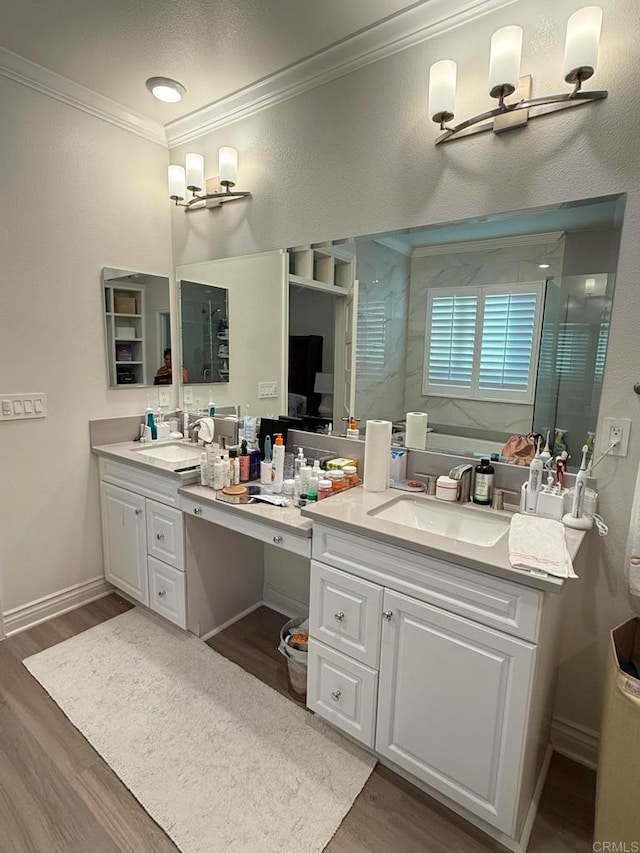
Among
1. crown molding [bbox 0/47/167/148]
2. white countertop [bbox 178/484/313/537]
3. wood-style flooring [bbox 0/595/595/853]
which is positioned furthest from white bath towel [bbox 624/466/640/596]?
crown molding [bbox 0/47/167/148]

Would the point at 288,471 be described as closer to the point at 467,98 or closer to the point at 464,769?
the point at 464,769

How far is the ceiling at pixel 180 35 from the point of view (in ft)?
5.53

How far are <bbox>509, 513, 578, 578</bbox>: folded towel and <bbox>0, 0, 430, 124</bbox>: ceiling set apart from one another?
1.83 metres

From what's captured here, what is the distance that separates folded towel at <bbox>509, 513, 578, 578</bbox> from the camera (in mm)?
1174

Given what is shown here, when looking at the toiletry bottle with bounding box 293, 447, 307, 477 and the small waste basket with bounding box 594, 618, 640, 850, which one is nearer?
the small waste basket with bounding box 594, 618, 640, 850

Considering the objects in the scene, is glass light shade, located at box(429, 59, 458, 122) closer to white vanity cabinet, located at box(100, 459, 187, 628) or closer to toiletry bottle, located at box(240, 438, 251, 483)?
toiletry bottle, located at box(240, 438, 251, 483)

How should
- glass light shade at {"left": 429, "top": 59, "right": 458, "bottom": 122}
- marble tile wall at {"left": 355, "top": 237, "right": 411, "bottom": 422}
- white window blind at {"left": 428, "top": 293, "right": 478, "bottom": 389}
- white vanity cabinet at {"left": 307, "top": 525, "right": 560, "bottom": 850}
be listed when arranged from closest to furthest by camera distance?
1. white vanity cabinet at {"left": 307, "top": 525, "right": 560, "bottom": 850}
2. glass light shade at {"left": 429, "top": 59, "right": 458, "bottom": 122}
3. white window blind at {"left": 428, "top": 293, "right": 478, "bottom": 389}
4. marble tile wall at {"left": 355, "top": 237, "right": 411, "bottom": 422}

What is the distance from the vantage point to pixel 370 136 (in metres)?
1.90

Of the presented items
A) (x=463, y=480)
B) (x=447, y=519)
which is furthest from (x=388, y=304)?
(x=447, y=519)

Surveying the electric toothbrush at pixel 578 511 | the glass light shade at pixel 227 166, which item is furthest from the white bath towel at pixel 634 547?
the glass light shade at pixel 227 166

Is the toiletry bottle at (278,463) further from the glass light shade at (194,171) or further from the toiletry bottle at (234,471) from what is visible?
the glass light shade at (194,171)

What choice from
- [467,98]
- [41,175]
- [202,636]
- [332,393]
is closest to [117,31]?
[41,175]

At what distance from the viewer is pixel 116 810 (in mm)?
1452

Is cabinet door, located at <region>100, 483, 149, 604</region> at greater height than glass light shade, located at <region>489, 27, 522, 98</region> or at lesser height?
lesser
